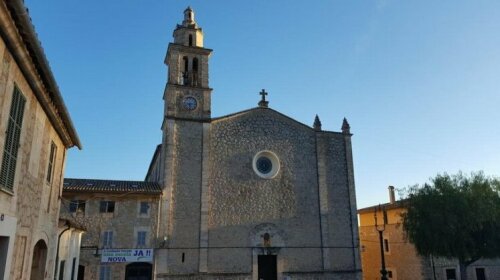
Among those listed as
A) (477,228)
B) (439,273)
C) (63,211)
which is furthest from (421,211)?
(63,211)

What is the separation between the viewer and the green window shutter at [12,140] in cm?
674

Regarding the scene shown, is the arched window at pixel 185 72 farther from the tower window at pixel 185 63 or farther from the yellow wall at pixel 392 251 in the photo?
the yellow wall at pixel 392 251

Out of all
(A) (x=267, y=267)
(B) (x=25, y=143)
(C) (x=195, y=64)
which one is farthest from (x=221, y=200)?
(B) (x=25, y=143)

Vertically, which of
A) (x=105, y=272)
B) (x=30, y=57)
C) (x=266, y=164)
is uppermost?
(x=266, y=164)

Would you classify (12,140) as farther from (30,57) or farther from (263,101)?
(263,101)

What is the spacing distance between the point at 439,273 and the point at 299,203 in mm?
12415

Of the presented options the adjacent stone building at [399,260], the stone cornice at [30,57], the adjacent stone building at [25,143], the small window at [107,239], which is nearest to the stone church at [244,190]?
the small window at [107,239]

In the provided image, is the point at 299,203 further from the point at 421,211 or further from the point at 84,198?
the point at 84,198

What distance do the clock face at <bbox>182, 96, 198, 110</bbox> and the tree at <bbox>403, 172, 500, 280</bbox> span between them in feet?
52.3

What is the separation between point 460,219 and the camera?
23.4 meters

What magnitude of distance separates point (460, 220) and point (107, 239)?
2055 cm

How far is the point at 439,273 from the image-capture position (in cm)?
2912

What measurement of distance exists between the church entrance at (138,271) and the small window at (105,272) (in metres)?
0.93

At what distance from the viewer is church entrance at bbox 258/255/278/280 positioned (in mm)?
24636
